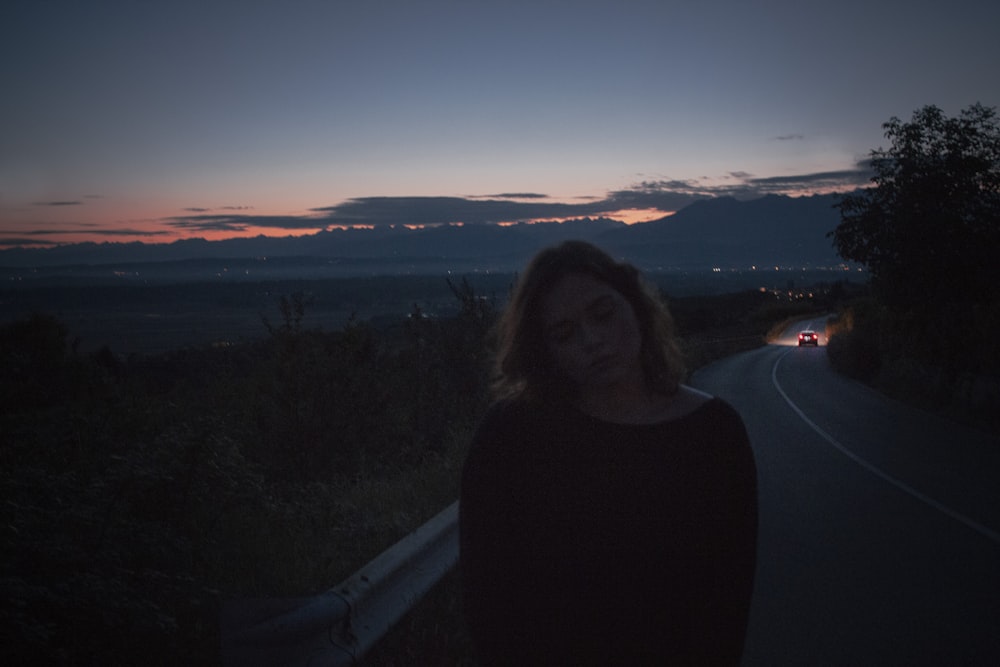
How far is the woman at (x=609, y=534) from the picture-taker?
6.30ft

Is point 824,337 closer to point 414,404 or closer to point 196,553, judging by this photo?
point 414,404

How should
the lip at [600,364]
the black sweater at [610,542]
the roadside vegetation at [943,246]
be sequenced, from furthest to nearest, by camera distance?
the roadside vegetation at [943,246] → the lip at [600,364] → the black sweater at [610,542]

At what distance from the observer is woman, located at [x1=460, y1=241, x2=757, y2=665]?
1.92 m

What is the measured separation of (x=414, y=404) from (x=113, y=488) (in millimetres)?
7858

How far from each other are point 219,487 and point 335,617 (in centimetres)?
260

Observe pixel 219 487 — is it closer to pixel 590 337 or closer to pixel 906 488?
pixel 590 337

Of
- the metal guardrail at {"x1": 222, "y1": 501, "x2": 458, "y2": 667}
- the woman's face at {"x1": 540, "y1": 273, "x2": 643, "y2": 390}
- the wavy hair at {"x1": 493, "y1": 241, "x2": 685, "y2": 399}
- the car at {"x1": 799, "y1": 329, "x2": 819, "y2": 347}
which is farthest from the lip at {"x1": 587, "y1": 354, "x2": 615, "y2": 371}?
the car at {"x1": 799, "y1": 329, "x2": 819, "y2": 347}

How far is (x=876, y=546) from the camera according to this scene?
23.9 feet

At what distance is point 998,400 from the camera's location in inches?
669

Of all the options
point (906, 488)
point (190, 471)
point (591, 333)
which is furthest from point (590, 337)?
point (906, 488)

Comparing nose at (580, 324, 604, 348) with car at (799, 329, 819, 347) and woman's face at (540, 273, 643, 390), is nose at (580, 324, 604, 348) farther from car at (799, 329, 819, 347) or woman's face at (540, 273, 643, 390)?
car at (799, 329, 819, 347)

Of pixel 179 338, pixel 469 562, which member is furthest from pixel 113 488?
pixel 179 338

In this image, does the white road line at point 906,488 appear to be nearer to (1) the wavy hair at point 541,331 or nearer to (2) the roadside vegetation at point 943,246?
(2) the roadside vegetation at point 943,246

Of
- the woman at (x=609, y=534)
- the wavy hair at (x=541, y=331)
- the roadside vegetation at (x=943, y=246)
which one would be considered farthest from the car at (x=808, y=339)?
the woman at (x=609, y=534)
